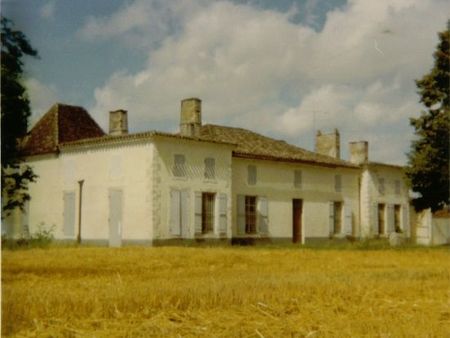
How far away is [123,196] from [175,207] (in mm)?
2209

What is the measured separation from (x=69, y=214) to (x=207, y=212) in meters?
6.18

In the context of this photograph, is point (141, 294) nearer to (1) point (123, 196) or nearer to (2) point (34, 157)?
(1) point (123, 196)

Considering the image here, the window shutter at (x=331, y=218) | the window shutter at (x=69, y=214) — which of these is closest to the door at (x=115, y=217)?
the window shutter at (x=69, y=214)

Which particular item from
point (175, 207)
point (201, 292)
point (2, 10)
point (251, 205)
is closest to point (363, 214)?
point (251, 205)

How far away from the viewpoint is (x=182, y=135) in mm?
27203

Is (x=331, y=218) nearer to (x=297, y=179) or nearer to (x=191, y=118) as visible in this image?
(x=297, y=179)

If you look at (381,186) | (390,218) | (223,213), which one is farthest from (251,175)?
(390,218)

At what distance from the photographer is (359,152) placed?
3712 centimetres

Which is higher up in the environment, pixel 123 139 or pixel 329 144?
A: pixel 329 144

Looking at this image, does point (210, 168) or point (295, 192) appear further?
point (295, 192)

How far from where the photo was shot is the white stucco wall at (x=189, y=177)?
25.5 m

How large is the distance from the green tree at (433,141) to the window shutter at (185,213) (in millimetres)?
9984

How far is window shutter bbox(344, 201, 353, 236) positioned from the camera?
3481 cm

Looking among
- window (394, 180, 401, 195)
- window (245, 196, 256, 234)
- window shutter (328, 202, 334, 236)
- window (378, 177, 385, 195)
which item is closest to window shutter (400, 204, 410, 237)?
window (394, 180, 401, 195)
